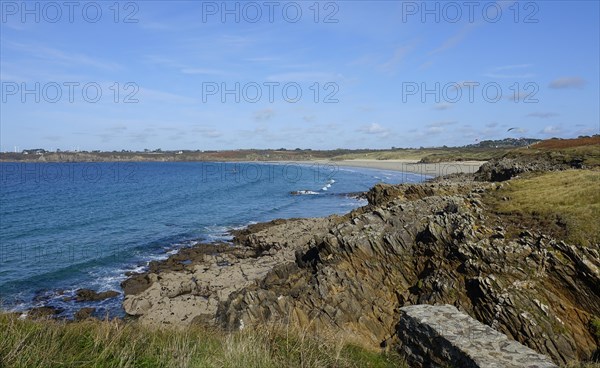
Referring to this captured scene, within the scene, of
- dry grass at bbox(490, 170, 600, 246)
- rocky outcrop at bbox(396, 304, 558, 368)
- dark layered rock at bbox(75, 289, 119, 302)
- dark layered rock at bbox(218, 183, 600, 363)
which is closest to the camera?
rocky outcrop at bbox(396, 304, 558, 368)

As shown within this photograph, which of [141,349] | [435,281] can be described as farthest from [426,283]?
[141,349]

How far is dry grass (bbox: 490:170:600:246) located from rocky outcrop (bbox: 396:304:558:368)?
575 cm

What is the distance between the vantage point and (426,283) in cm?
1442

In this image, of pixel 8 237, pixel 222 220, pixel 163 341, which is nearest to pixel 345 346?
pixel 163 341

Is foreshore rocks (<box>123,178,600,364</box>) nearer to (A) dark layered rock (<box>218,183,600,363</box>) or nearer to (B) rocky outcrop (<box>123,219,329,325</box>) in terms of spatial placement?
(A) dark layered rock (<box>218,183,600,363</box>)

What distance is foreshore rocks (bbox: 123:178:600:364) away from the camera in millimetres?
11992

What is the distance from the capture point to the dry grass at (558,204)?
13547 mm

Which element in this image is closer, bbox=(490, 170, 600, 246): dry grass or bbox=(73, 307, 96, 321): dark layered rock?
bbox=(490, 170, 600, 246): dry grass

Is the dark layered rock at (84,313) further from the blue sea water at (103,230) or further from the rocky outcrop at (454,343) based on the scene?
the rocky outcrop at (454,343)

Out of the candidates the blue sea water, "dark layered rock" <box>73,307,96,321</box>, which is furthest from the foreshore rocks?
the blue sea water

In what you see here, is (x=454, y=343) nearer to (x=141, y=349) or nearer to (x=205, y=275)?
(x=141, y=349)

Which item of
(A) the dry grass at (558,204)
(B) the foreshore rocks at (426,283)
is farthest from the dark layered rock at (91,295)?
(A) the dry grass at (558,204)

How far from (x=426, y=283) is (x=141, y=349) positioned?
10.1 meters

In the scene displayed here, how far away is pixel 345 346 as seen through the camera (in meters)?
9.20
